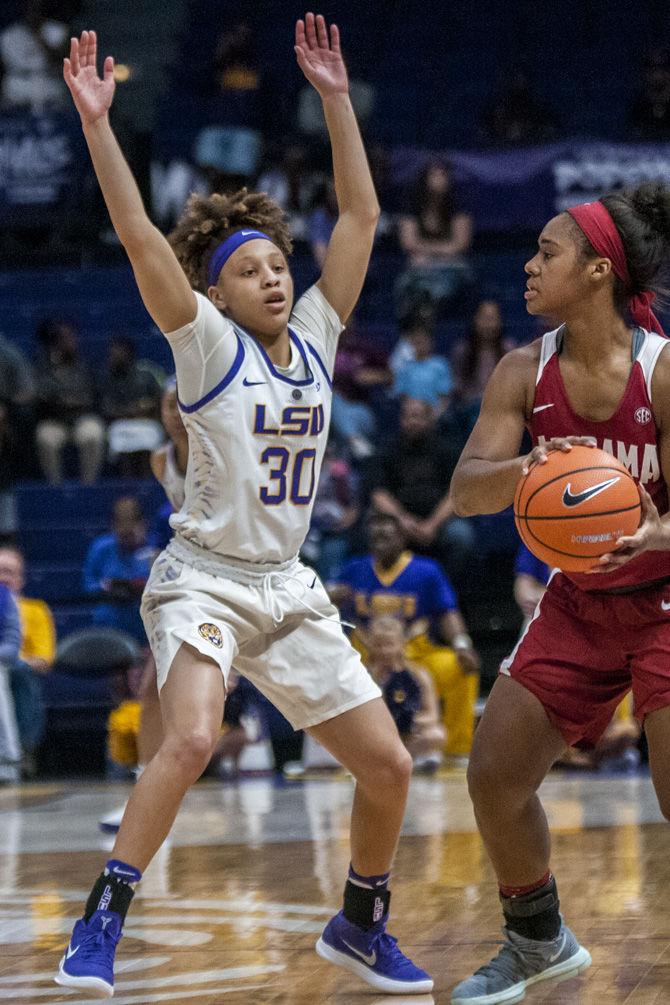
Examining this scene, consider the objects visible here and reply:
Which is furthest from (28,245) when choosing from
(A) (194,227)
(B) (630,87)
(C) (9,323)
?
(A) (194,227)

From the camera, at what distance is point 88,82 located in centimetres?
398

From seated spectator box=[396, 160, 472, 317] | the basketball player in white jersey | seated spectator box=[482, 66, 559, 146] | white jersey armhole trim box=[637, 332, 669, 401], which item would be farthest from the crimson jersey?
seated spectator box=[482, 66, 559, 146]

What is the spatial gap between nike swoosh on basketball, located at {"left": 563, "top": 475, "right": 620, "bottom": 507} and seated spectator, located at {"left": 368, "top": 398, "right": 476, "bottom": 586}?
6.78 m

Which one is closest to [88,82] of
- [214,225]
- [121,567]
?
[214,225]

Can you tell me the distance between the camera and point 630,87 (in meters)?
15.0

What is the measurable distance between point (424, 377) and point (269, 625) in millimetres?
7603

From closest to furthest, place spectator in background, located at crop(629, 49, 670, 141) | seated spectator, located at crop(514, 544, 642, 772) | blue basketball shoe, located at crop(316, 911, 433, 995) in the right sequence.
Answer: blue basketball shoe, located at crop(316, 911, 433, 995) < seated spectator, located at crop(514, 544, 642, 772) < spectator in background, located at crop(629, 49, 670, 141)

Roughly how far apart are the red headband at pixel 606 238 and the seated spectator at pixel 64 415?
847cm

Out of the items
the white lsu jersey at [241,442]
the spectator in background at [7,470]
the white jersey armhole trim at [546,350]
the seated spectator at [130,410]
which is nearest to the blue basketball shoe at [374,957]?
the white lsu jersey at [241,442]

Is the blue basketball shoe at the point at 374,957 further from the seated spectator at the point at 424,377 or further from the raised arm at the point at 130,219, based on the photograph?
the seated spectator at the point at 424,377

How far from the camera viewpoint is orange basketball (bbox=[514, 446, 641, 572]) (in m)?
3.59

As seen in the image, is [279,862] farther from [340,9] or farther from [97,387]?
[340,9]

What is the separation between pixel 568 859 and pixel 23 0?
39.4 ft

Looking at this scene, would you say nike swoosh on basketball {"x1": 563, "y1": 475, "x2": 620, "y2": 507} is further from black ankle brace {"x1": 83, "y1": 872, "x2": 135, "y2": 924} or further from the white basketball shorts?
black ankle brace {"x1": 83, "y1": 872, "x2": 135, "y2": 924}
